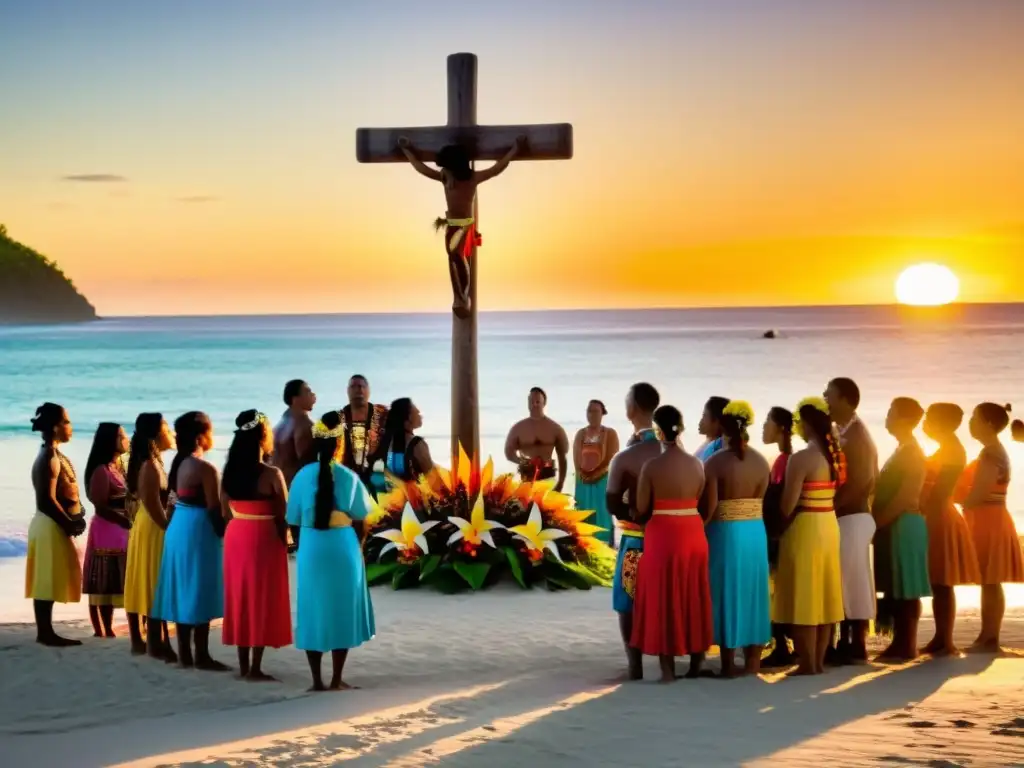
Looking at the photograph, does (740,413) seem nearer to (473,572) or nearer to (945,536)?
(945,536)

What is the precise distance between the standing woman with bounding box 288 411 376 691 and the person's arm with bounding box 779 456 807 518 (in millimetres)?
2303

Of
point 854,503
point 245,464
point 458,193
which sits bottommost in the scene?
point 854,503

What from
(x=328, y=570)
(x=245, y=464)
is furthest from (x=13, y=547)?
(x=328, y=570)

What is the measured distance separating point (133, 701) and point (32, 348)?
81623mm

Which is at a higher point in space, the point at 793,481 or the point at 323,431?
the point at 323,431

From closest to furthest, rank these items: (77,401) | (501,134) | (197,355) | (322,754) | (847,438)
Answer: (322,754), (847,438), (501,134), (77,401), (197,355)

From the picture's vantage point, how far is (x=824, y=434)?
8023 mm

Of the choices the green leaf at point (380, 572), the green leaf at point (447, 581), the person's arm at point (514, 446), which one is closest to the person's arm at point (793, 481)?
the green leaf at point (447, 581)

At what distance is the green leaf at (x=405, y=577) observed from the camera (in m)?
11.3

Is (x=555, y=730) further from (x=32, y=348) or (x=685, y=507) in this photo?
(x=32, y=348)

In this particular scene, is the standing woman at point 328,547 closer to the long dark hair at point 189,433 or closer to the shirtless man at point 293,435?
the long dark hair at point 189,433

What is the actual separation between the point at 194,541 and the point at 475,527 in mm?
3369

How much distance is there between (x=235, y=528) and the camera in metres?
8.13

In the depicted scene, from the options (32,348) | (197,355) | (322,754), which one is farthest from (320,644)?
(32,348)
